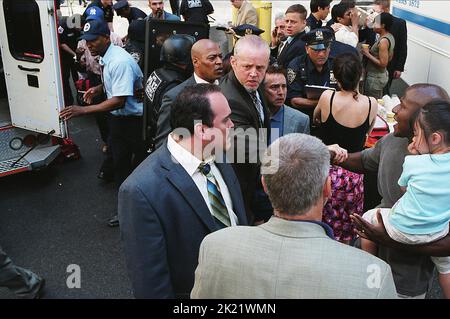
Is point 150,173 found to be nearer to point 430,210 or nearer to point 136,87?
point 430,210

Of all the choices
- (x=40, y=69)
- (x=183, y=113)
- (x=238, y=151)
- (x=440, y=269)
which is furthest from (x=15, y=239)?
(x=440, y=269)

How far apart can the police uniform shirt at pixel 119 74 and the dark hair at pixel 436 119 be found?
2.97m

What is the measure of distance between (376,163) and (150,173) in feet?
5.69

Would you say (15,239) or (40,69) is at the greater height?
(40,69)

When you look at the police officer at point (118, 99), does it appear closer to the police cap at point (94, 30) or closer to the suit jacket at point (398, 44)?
the police cap at point (94, 30)

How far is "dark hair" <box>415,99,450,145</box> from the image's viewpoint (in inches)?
93.1

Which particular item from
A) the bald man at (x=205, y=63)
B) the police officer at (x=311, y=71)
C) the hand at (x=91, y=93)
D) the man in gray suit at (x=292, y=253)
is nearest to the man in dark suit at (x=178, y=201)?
the man in gray suit at (x=292, y=253)

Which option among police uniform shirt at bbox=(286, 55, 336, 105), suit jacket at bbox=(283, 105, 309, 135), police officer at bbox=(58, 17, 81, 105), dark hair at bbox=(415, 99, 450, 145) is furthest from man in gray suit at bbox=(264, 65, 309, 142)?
police officer at bbox=(58, 17, 81, 105)

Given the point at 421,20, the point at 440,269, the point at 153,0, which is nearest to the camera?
the point at 440,269

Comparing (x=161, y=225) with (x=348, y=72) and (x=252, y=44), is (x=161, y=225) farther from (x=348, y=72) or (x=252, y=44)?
(x=348, y=72)

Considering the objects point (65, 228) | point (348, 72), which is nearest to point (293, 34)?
point (348, 72)

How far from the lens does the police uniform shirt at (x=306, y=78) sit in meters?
4.55

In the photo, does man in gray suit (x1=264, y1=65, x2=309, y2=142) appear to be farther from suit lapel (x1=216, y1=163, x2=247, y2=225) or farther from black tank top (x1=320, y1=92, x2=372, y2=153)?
suit lapel (x1=216, y1=163, x2=247, y2=225)
